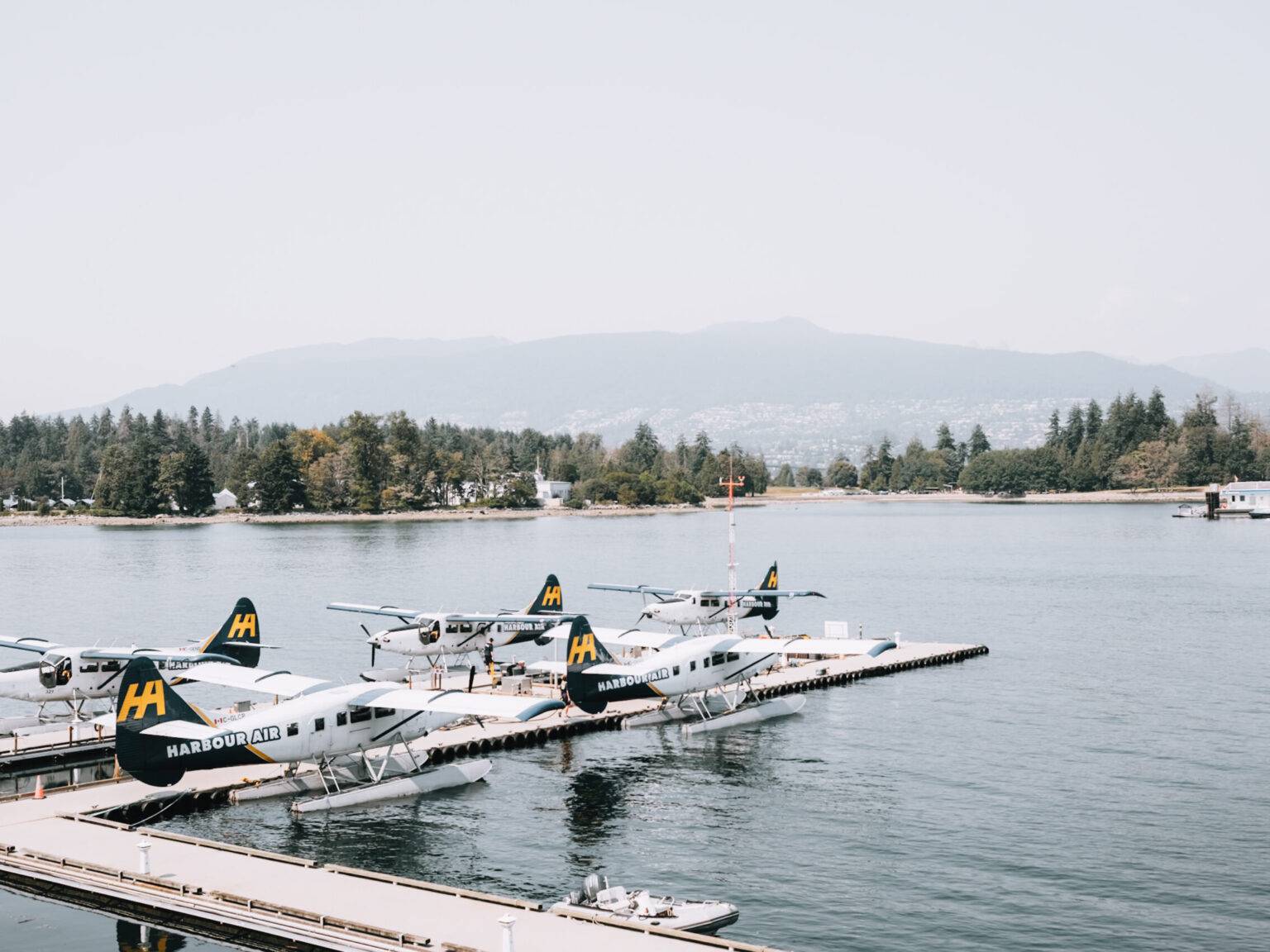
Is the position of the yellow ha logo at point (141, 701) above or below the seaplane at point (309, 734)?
above

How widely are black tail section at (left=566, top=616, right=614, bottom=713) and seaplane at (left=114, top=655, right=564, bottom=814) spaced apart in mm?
4746

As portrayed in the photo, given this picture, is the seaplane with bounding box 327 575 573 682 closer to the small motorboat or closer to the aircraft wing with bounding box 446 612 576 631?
the aircraft wing with bounding box 446 612 576 631

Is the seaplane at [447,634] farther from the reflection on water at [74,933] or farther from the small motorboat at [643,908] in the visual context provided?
the small motorboat at [643,908]

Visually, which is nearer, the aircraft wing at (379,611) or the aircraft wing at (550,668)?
the aircraft wing at (550,668)

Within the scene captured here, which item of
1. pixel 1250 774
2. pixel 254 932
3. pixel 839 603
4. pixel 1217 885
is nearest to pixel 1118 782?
pixel 1250 774

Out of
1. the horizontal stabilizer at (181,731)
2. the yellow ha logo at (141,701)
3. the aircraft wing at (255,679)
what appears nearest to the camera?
the yellow ha logo at (141,701)

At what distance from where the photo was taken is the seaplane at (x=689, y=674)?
43.3m

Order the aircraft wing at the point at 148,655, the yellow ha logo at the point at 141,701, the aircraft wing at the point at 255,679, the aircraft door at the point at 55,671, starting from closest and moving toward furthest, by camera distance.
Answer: the yellow ha logo at the point at 141,701 → the aircraft wing at the point at 255,679 → the aircraft wing at the point at 148,655 → the aircraft door at the point at 55,671

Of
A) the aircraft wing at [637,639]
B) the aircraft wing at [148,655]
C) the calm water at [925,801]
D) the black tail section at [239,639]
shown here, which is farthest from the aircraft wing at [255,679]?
the aircraft wing at [637,639]

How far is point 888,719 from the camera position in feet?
164

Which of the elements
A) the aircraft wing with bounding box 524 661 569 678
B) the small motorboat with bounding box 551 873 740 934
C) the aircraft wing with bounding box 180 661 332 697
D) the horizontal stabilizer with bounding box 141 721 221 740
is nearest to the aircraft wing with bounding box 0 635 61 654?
the aircraft wing with bounding box 180 661 332 697

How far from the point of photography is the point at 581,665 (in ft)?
142

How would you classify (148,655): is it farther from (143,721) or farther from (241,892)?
(241,892)

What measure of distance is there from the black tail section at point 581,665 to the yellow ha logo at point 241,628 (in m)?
12.7
